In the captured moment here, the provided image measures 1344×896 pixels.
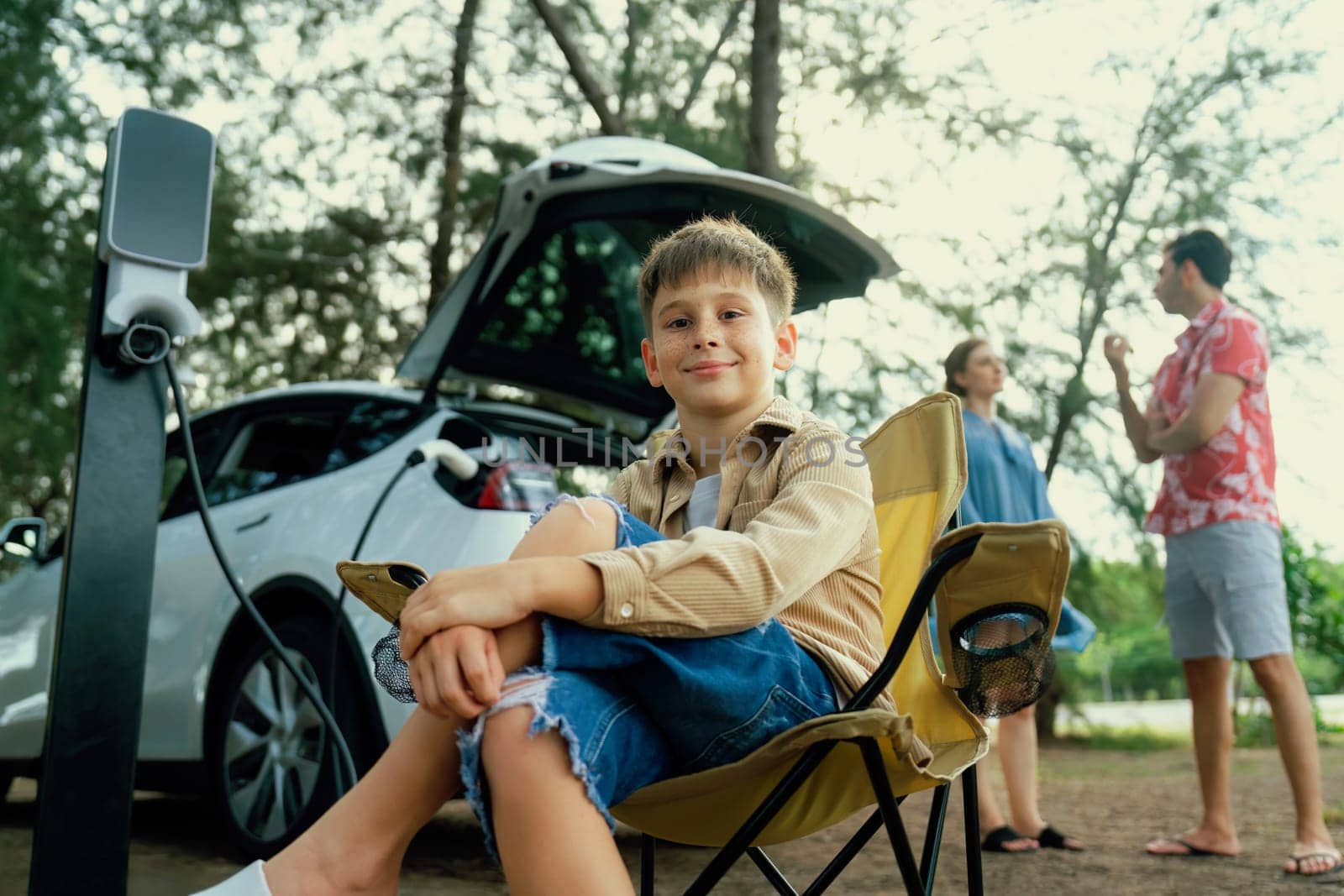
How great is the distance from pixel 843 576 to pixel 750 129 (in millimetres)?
3938

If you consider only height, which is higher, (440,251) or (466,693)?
(440,251)

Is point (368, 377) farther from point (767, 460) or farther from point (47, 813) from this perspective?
point (767, 460)

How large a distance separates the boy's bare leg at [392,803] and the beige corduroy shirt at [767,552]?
3.2 inches

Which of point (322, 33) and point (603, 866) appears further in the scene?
point (322, 33)

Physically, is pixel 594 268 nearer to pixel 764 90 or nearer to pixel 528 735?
pixel 764 90

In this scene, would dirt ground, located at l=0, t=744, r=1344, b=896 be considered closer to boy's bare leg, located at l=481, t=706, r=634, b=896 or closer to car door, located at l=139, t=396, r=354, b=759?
car door, located at l=139, t=396, r=354, b=759

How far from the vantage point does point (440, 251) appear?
686 cm

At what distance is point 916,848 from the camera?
149 inches

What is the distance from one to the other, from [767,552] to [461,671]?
377 millimetres

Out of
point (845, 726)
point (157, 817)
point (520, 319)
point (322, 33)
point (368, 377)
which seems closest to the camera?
point (845, 726)

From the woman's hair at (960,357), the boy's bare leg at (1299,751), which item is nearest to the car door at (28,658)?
the woman's hair at (960,357)

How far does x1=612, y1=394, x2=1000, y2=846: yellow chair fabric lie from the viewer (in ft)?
4.43

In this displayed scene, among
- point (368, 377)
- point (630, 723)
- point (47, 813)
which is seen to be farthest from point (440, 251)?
point (630, 723)

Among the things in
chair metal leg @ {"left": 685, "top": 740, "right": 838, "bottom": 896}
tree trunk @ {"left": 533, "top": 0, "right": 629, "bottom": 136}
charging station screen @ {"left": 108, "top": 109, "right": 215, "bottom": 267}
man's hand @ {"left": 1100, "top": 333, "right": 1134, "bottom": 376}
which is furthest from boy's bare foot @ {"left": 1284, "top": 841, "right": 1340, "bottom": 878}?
tree trunk @ {"left": 533, "top": 0, "right": 629, "bottom": 136}
